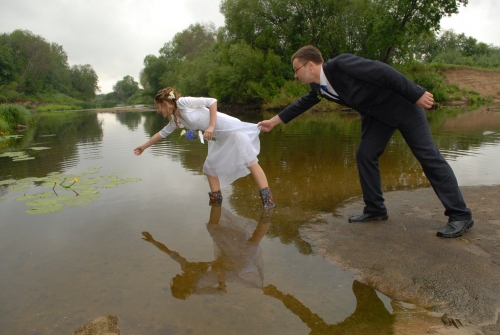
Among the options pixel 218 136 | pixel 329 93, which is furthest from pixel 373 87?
pixel 218 136

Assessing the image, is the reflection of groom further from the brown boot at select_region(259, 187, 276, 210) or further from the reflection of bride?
the brown boot at select_region(259, 187, 276, 210)

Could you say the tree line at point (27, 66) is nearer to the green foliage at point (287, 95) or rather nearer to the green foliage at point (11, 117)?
the green foliage at point (11, 117)

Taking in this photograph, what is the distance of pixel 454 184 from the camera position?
332cm

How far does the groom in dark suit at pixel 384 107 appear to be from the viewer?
127 inches

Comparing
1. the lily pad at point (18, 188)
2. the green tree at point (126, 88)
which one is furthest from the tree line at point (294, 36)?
the green tree at point (126, 88)

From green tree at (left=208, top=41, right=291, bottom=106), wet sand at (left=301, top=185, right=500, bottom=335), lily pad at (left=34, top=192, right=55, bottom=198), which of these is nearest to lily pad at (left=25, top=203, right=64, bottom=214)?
lily pad at (left=34, top=192, right=55, bottom=198)

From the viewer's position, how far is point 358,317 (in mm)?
2326

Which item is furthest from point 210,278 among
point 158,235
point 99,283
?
point 158,235

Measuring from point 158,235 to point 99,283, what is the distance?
99 cm

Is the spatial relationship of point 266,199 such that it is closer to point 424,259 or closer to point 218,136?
point 218,136

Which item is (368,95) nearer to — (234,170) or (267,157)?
(234,170)

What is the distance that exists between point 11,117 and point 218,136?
17.5 m

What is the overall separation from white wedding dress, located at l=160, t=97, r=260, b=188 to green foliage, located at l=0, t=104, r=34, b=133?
48.6ft

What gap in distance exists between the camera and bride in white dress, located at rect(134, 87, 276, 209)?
176 inches
